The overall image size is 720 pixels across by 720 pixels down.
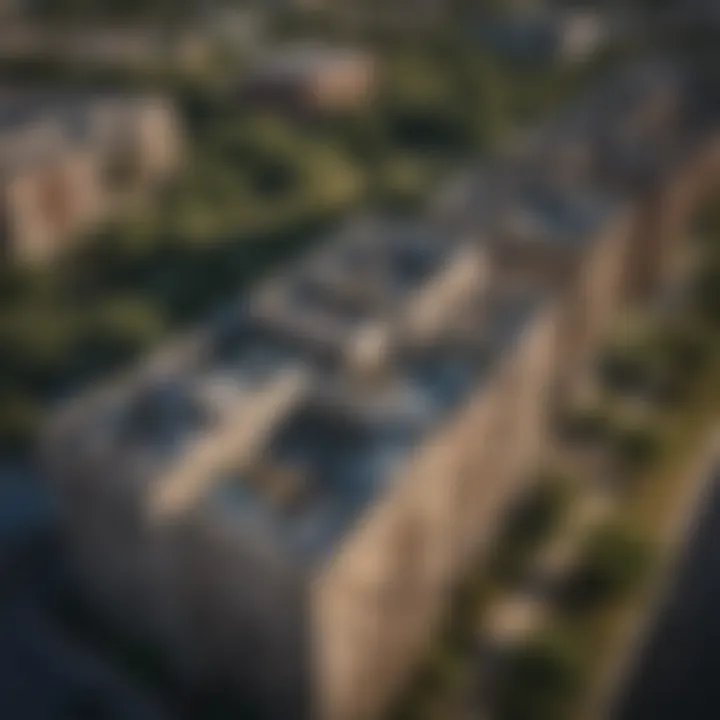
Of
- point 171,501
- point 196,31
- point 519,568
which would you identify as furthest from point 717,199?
point 196,31

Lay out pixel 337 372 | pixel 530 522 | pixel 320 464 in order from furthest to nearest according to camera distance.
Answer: pixel 530 522, pixel 337 372, pixel 320 464

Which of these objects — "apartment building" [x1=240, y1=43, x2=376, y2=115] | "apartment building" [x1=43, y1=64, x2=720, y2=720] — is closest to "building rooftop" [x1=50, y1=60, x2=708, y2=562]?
"apartment building" [x1=43, y1=64, x2=720, y2=720]

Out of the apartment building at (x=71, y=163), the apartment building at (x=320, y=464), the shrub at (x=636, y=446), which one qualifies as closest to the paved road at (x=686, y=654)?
the shrub at (x=636, y=446)

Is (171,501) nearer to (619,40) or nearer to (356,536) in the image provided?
(356,536)

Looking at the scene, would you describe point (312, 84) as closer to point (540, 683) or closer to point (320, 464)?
point (320, 464)

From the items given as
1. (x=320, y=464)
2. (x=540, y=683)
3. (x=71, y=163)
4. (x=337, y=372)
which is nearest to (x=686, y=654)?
(x=540, y=683)

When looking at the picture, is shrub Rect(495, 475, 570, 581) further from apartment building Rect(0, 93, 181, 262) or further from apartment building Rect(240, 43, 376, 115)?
apartment building Rect(240, 43, 376, 115)
